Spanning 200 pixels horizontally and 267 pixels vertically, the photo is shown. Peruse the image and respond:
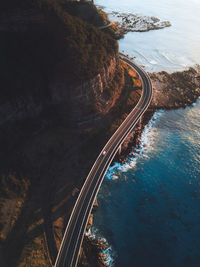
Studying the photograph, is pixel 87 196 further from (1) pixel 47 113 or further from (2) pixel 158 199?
(1) pixel 47 113

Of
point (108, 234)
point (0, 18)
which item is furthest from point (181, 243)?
point (0, 18)

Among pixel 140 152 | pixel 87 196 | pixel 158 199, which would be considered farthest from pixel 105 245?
pixel 140 152

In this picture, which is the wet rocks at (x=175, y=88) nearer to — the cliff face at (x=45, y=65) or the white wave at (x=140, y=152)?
the white wave at (x=140, y=152)

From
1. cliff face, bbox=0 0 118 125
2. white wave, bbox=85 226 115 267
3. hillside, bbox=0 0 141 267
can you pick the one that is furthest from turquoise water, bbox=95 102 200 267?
cliff face, bbox=0 0 118 125

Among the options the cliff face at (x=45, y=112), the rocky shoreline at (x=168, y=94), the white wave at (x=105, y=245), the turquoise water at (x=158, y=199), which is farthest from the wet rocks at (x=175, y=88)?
the white wave at (x=105, y=245)

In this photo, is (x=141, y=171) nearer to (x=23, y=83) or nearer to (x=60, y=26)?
(x=23, y=83)

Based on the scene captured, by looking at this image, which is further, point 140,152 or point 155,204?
point 140,152
